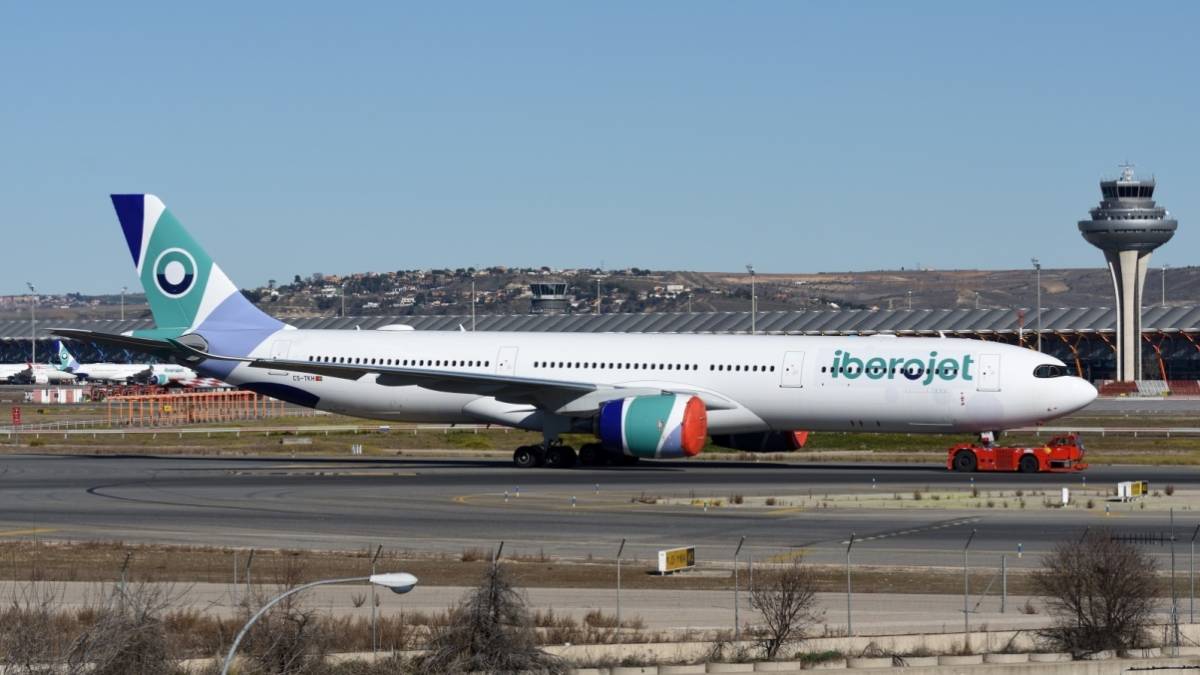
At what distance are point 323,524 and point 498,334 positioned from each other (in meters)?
23.0

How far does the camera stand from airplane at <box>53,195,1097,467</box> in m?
54.6

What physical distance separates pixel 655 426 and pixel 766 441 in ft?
24.3

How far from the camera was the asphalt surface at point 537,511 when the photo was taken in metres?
36.6

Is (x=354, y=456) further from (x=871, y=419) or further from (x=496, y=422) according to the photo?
(x=871, y=419)

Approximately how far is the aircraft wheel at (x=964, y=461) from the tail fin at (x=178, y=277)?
24.8 meters

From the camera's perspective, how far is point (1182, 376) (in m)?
166

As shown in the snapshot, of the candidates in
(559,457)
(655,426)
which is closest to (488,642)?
(655,426)

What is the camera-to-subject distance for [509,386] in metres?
56.4

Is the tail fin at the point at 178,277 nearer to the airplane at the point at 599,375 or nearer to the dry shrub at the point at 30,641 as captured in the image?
the airplane at the point at 599,375

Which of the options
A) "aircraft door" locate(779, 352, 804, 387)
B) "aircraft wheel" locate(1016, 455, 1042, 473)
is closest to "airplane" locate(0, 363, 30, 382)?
"aircraft door" locate(779, 352, 804, 387)

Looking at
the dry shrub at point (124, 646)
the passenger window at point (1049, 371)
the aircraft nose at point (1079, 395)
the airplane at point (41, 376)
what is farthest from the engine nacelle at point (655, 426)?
the airplane at point (41, 376)

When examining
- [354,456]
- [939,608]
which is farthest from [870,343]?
[939,608]

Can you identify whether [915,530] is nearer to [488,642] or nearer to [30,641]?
[488,642]

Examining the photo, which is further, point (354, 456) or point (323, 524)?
point (354, 456)
